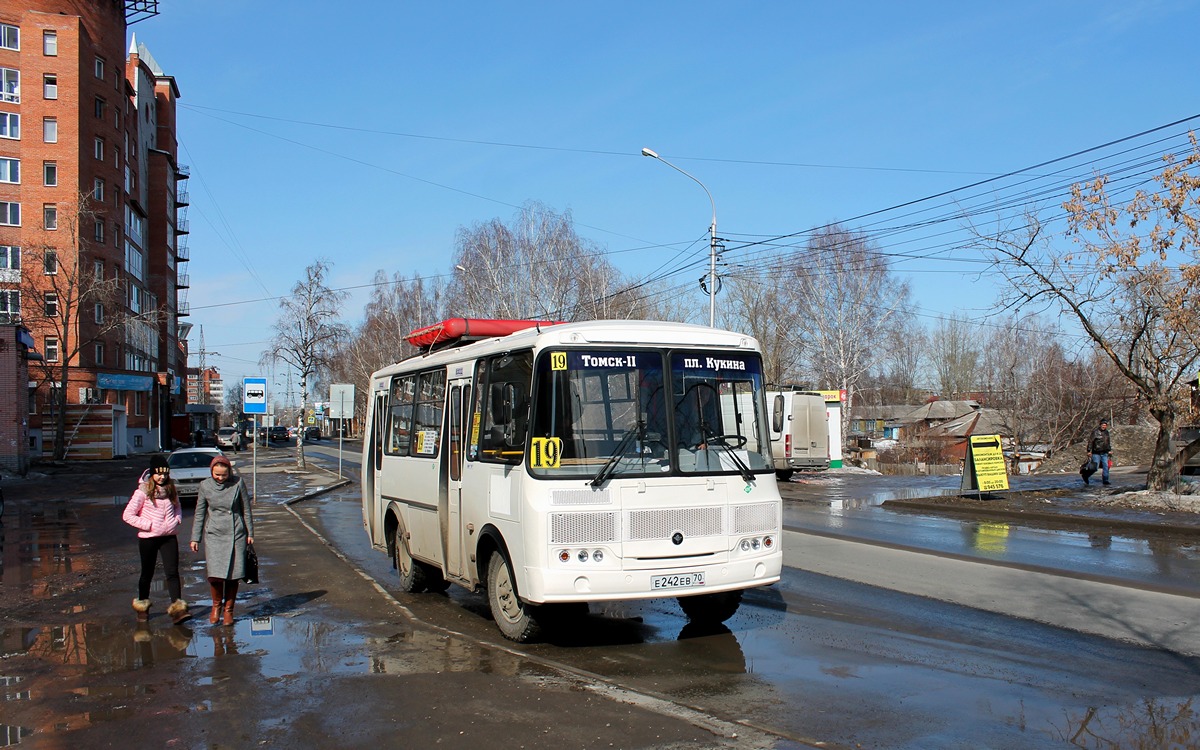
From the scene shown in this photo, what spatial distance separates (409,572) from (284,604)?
1436mm

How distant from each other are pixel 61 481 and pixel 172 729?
36.0 metres

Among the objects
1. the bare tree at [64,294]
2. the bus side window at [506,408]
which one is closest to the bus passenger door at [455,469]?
the bus side window at [506,408]

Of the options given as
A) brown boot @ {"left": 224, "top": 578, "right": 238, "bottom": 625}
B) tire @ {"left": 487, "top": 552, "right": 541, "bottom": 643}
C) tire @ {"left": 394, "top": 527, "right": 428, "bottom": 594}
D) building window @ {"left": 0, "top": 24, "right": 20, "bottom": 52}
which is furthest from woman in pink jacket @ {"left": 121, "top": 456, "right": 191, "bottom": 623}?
building window @ {"left": 0, "top": 24, "right": 20, "bottom": 52}

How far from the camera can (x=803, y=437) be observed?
34.1 m

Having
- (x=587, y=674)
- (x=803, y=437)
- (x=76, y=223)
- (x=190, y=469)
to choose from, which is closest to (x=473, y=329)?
(x=587, y=674)

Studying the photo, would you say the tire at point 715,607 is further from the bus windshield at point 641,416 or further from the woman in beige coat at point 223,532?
the woman in beige coat at point 223,532

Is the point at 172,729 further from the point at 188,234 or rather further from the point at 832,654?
the point at 188,234

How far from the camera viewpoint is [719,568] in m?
8.13

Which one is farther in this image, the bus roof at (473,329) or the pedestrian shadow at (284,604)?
the bus roof at (473,329)

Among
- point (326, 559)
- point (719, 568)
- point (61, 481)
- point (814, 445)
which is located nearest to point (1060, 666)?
point (719, 568)

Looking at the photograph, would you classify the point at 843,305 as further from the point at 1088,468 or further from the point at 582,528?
the point at 582,528

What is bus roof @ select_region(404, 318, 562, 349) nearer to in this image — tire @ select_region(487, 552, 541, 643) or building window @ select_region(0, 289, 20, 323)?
tire @ select_region(487, 552, 541, 643)

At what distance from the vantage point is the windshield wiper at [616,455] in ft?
25.6

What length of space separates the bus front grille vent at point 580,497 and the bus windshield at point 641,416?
10 centimetres
